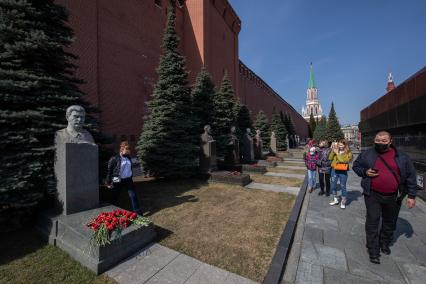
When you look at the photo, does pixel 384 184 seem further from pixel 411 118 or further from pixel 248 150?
pixel 248 150

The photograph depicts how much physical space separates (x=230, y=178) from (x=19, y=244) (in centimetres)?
675

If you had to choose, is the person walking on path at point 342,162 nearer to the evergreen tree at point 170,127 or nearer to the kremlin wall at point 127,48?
the evergreen tree at point 170,127

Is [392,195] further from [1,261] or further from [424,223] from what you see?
[1,261]

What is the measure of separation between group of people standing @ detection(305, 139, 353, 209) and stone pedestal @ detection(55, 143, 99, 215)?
6552 millimetres

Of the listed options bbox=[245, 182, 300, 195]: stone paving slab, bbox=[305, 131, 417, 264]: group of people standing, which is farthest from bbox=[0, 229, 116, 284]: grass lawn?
bbox=[245, 182, 300, 195]: stone paving slab

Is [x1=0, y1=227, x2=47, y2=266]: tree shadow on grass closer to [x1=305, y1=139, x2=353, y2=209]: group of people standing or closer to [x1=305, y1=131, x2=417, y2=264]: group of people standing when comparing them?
[x1=305, y1=131, x2=417, y2=264]: group of people standing

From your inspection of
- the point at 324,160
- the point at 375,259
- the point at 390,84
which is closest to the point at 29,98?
the point at 375,259

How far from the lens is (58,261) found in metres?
3.44

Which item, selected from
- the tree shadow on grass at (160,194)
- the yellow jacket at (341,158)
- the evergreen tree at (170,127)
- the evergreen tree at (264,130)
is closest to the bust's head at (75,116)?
the tree shadow on grass at (160,194)

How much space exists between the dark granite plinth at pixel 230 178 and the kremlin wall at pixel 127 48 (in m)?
5.32

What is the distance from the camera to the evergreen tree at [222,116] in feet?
46.7

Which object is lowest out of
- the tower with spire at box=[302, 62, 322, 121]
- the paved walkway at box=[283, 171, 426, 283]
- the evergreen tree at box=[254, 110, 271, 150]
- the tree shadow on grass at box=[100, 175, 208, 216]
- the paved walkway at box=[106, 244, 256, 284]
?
the paved walkway at box=[283, 171, 426, 283]

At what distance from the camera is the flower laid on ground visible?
10.8 ft

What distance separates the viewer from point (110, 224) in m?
3.48
